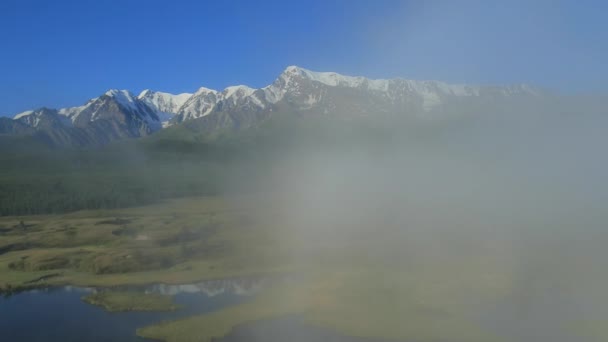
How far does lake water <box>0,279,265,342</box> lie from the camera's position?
134ft

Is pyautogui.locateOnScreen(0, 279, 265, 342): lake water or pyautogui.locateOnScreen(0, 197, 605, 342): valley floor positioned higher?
pyautogui.locateOnScreen(0, 197, 605, 342): valley floor

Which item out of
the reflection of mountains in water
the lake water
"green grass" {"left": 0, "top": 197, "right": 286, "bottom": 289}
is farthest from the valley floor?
the lake water

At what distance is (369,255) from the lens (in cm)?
6812

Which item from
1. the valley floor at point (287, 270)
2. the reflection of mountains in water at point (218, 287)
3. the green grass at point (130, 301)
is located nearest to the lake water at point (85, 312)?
the reflection of mountains in water at point (218, 287)

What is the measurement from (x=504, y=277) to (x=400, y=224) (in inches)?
1712

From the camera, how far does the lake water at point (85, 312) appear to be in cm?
4078

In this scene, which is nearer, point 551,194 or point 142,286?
point 142,286

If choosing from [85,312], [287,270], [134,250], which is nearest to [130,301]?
[85,312]

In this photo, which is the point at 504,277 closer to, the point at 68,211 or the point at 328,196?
the point at 328,196

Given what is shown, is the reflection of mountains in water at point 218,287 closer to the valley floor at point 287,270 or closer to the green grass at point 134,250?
the valley floor at point 287,270

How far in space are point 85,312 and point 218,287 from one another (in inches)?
535

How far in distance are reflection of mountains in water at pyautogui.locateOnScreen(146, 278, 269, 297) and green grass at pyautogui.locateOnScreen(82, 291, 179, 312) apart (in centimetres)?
248

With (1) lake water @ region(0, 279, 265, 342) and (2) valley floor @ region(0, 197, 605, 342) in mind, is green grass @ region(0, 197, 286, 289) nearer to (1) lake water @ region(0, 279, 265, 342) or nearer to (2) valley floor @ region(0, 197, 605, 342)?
(2) valley floor @ region(0, 197, 605, 342)

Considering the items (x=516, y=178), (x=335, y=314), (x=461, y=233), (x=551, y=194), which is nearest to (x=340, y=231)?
(x=461, y=233)
